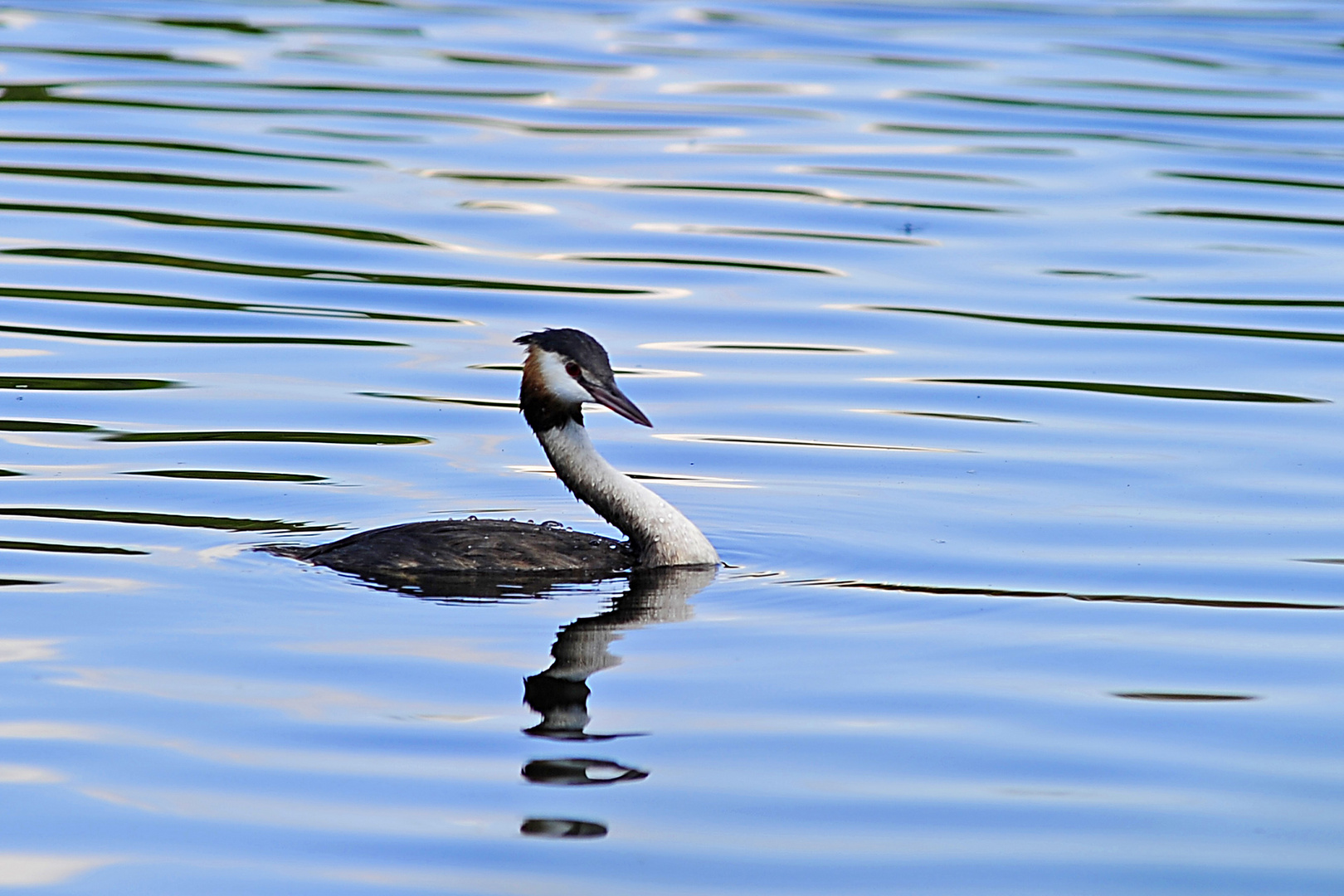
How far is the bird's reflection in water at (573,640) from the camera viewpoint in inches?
249

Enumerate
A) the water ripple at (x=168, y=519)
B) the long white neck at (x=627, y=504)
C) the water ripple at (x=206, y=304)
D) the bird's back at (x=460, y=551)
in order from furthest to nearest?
1. the water ripple at (x=206, y=304)
2. the water ripple at (x=168, y=519)
3. the long white neck at (x=627, y=504)
4. the bird's back at (x=460, y=551)

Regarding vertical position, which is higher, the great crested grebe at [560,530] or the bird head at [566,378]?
the bird head at [566,378]

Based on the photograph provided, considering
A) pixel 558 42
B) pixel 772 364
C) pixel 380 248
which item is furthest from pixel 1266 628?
pixel 558 42

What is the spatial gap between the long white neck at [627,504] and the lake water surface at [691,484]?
13.1 inches

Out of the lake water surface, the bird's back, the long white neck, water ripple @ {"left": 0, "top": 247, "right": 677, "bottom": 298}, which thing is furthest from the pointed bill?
water ripple @ {"left": 0, "top": 247, "right": 677, "bottom": 298}

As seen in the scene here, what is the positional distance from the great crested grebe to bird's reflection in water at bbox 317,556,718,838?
6 centimetres

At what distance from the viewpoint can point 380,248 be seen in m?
16.3

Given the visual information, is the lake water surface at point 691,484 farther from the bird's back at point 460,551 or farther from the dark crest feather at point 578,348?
the dark crest feather at point 578,348

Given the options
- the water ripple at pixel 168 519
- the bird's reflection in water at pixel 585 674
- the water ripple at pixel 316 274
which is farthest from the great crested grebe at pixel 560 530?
the water ripple at pixel 316 274

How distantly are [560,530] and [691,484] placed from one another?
57.0 inches

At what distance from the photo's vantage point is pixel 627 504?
29.7 feet

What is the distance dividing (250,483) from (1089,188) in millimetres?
10447

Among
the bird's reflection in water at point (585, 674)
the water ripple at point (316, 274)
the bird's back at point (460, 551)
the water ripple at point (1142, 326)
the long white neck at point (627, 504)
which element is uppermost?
the water ripple at point (316, 274)

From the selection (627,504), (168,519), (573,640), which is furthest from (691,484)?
(573,640)
